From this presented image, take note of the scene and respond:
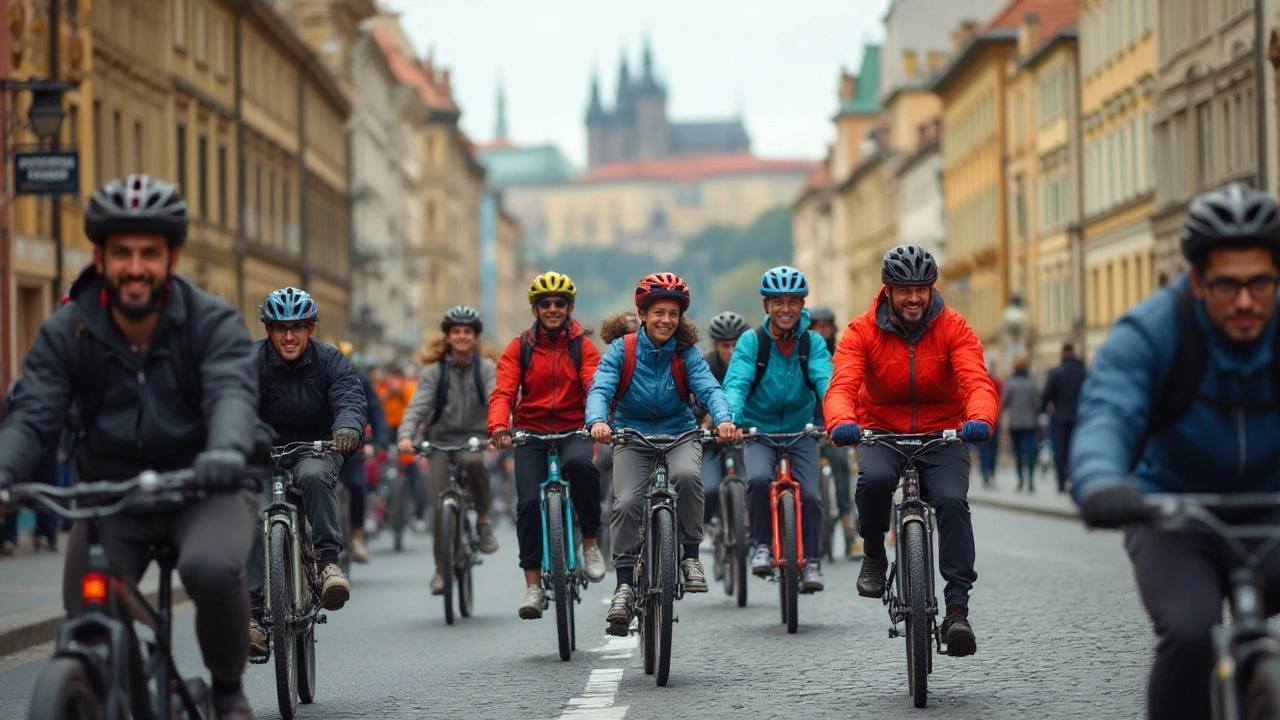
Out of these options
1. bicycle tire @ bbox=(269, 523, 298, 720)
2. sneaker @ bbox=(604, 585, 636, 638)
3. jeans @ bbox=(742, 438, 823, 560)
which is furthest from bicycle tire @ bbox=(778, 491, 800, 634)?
bicycle tire @ bbox=(269, 523, 298, 720)

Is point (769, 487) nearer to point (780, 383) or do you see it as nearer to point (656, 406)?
point (780, 383)

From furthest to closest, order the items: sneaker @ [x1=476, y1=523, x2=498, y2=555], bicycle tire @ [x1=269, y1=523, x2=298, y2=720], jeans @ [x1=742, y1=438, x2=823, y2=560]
Result: 1. sneaker @ [x1=476, y1=523, x2=498, y2=555]
2. jeans @ [x1=742, y1=438, x2=823, y2=560]
3. bicycle tire @ [x1=269, y1=523, x2=298, y2=720]

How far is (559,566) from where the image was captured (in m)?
11.8

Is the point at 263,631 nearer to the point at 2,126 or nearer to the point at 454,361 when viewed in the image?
the point at 454,361

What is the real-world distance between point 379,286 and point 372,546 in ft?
193

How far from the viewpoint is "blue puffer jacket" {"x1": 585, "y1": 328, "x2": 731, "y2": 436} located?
11672 mm

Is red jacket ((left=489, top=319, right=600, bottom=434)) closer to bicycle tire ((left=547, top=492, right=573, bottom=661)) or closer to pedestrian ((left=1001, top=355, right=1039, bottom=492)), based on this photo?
bicycle tire ((left=547, top=492, right=573, bottom=661))

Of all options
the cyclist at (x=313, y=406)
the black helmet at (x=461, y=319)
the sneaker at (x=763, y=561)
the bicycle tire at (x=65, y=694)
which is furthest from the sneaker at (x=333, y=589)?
the black helmet at (x=461, y=319)

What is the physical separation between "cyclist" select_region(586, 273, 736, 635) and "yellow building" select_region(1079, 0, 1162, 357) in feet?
126

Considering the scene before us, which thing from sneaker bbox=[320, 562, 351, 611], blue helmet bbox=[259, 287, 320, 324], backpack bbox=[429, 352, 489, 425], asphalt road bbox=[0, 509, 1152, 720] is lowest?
asphalt road bbox=[0, 509, 1152, 720]

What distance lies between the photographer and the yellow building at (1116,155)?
53.5 meters

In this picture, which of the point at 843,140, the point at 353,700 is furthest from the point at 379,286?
the point at 353,700

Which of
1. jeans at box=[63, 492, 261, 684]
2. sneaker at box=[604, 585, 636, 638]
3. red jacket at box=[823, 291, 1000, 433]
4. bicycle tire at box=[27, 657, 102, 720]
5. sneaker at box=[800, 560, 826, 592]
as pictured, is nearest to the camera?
bicycle tire at box=[27, 657, 102, 720]

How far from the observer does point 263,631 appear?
1010 cm
